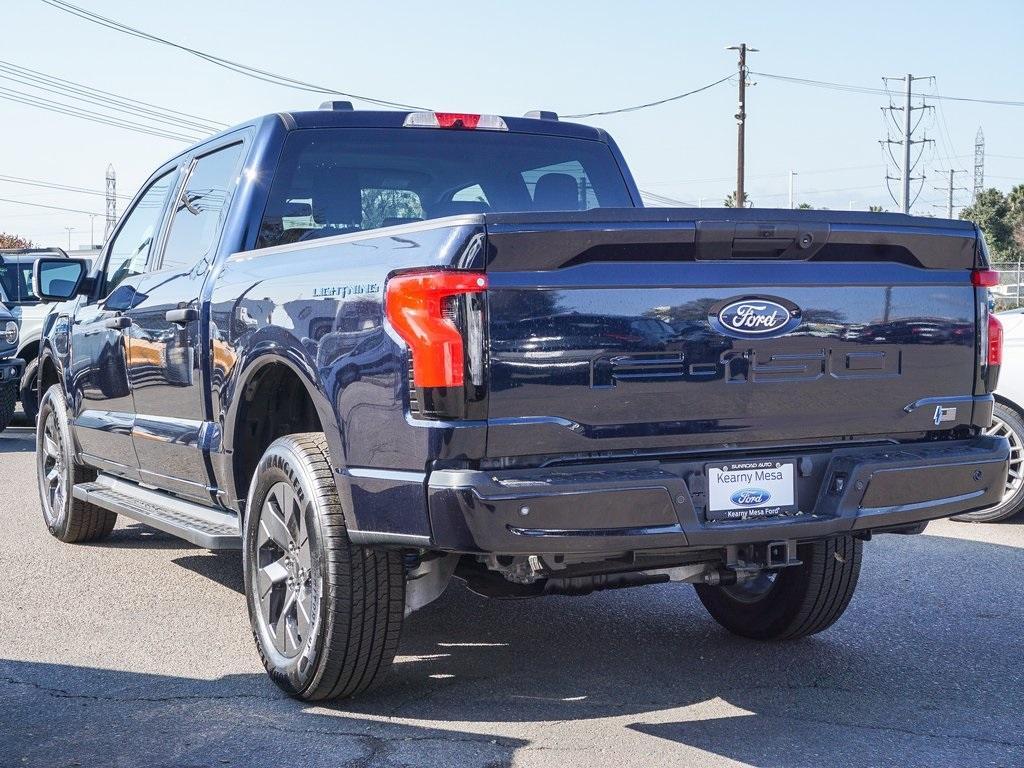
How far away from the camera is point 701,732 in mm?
4109

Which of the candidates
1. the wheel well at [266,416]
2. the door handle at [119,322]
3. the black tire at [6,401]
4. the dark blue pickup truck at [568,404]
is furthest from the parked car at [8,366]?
the wheel well at [266,416]

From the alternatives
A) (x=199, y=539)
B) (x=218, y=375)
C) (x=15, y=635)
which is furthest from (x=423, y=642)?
(x=15, y=635)

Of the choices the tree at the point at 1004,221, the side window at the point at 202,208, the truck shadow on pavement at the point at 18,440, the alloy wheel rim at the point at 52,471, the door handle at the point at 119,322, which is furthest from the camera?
the tree at the point at 1004,221

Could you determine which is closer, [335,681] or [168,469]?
[335,681]

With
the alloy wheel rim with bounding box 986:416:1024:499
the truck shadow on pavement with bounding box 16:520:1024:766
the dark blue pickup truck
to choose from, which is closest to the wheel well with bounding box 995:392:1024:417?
the alloy wheel rim with bounding box 986:416:1024:499

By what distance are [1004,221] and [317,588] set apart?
68876 mm

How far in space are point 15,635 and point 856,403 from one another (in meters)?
3.50

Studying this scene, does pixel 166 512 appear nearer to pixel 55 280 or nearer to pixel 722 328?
pixel 55 280

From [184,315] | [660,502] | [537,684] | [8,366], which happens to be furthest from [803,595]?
[8,366]

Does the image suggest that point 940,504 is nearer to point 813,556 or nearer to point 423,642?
point 813,556

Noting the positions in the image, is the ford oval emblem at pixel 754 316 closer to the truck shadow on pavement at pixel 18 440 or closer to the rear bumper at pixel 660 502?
the rear bumper at pixel 660 502

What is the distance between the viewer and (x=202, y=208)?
228 inches

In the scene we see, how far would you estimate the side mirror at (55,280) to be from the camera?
22.5 feet

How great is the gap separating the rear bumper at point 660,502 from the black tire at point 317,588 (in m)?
0.52
